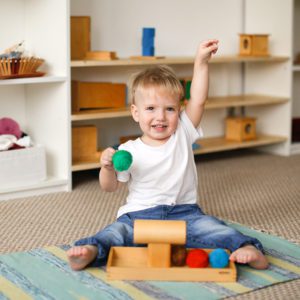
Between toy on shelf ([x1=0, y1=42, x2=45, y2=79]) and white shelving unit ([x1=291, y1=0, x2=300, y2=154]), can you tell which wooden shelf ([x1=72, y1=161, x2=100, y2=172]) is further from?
white shelving unit ([x1=291, y1=0, x2=300, y2=154])

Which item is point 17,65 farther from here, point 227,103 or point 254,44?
point 254,44

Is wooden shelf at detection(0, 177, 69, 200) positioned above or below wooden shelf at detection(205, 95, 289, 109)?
below

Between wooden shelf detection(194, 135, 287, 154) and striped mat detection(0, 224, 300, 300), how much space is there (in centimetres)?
125

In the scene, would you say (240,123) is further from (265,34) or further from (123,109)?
(123,109)

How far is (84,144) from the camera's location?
247cm

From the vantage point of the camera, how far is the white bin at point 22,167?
2.19 m

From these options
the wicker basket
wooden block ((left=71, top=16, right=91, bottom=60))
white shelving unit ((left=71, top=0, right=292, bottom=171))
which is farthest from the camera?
white shelving unit ((left=71, top=0, right=292, bottom=171))

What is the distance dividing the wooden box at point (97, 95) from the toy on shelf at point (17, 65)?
23cm

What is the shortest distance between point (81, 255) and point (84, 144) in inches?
42.7

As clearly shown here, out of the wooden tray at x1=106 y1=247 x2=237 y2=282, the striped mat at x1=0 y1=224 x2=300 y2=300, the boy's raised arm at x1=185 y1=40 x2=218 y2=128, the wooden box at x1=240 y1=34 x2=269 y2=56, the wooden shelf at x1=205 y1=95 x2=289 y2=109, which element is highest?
the wooden box at x1=240 y1=34 x2=269 y2=56

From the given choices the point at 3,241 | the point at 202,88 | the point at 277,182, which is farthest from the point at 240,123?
the point at 3,241

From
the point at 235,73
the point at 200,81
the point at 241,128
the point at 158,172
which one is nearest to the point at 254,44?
the point at 235,73

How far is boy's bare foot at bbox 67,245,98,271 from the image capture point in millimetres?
1417

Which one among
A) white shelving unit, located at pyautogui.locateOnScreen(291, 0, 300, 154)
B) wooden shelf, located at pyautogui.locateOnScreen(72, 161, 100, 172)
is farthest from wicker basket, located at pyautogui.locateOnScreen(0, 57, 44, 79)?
white shelving unit, located at pyautogui.locateOnScreen(291, 0, 300, 154)
